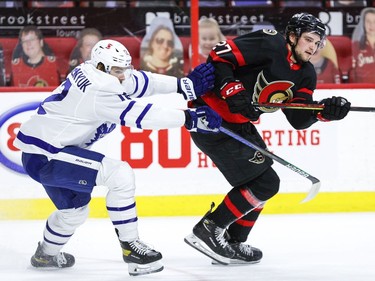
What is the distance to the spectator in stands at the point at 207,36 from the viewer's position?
5168 millimetres

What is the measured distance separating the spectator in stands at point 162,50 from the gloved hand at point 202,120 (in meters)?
1.78

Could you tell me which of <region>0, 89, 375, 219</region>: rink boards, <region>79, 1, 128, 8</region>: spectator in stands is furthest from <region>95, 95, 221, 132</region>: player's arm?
<region>79, 1, 128, 8</region>: spectator in stands

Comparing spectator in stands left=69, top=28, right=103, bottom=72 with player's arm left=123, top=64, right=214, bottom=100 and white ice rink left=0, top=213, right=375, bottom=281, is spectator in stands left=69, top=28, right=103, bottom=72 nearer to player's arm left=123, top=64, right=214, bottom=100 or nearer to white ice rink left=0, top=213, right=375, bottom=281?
white ice rink left=0, top=213, right=375, bottom=281

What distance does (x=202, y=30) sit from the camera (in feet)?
17.0

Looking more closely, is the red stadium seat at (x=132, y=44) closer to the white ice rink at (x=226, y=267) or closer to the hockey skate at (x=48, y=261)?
the white ice rink at (x=226, y=267)

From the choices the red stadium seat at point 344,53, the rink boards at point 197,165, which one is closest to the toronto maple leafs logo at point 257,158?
the rink boards at point 197,165

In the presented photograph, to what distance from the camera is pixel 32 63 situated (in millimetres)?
5074

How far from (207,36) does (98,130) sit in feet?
6.01

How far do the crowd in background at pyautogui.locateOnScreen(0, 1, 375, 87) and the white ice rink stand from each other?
0.82 metres

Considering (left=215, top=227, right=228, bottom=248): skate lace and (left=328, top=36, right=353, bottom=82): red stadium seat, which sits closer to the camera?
(left=215, top=227, right=228, bottom=248): skate lace

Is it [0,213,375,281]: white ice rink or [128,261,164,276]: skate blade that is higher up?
[128,261,164,276]: skate blade

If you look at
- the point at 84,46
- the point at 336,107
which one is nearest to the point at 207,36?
the point at 84,46

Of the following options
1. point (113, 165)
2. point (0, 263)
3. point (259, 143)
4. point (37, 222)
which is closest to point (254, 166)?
point (259, 143)

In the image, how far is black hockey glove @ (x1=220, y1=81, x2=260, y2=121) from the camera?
138 inches
